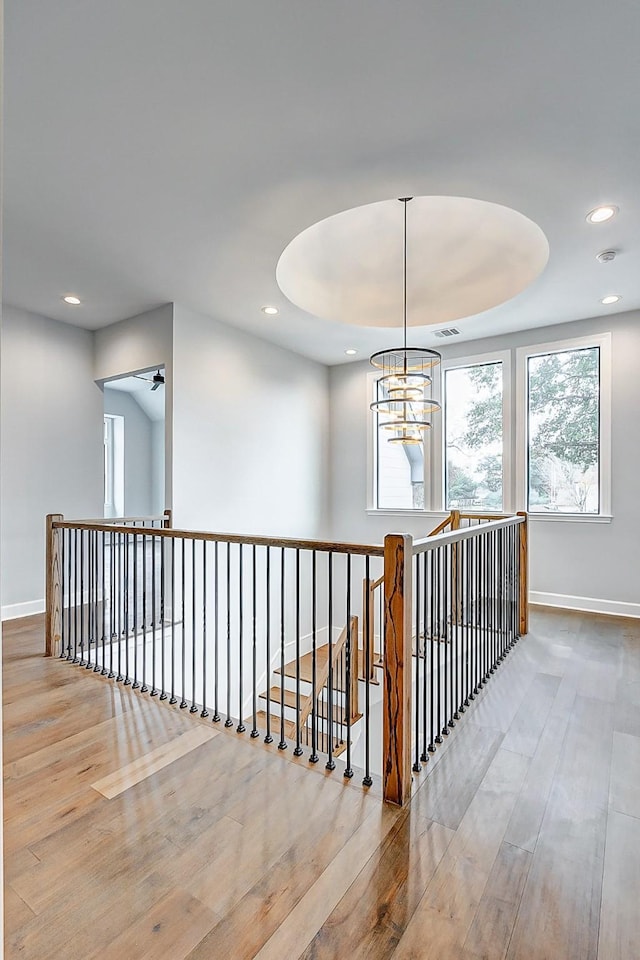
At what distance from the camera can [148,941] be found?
1.45 m

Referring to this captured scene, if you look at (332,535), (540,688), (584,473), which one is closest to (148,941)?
(540,688)

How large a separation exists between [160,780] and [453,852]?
1.23 m

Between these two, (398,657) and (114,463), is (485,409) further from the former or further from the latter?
(114,463)

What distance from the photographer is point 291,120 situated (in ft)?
7.76

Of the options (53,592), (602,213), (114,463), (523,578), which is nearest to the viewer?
(602,213)

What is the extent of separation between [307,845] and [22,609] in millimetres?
4020

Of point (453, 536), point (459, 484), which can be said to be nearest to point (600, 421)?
point (459, 484)

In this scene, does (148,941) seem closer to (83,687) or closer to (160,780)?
(160,780)

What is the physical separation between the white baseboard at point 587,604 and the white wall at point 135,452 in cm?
723

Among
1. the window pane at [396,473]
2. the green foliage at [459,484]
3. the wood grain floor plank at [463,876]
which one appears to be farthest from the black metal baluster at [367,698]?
the window pane at [396,473]

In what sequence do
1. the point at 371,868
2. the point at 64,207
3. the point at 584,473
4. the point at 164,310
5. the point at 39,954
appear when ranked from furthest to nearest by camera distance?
the point at 584,473 < the point at 164,310 < the point at 64,207 < the point at 371,868 < the point at 39,954

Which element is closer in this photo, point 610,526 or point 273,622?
point 610,526

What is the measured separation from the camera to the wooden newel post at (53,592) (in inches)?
145

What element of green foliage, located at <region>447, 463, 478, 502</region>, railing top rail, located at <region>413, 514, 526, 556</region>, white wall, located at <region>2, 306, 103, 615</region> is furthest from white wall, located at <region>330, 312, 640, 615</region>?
white wall, located at <region>2, 306, 103, 615</region>
